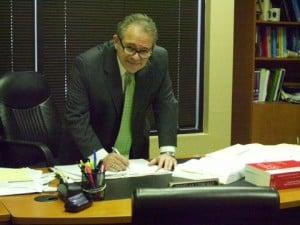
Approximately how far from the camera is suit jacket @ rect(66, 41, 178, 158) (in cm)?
252

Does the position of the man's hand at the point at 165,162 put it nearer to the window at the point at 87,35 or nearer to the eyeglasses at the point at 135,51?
the eyeglasses at the point at 135,51

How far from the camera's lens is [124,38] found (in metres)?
2.34

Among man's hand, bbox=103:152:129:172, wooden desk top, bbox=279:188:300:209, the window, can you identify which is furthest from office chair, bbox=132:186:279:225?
the window

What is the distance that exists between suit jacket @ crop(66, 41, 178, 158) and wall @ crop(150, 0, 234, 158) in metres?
1.49

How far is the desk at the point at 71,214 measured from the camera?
1.65 meters

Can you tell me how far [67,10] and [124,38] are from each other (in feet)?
5.52

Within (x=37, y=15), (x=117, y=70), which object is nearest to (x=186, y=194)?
(x=117, y=70)

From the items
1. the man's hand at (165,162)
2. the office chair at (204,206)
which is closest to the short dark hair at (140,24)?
the man's hand at (165,162)

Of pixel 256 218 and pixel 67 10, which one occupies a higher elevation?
pixel 67 10

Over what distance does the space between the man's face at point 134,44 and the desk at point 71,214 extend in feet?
2.24

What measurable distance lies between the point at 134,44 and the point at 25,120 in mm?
1161

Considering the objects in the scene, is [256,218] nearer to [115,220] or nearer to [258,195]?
[258,195]

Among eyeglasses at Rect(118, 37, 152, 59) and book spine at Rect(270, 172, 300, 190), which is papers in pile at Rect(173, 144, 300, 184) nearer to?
book spine at Rect(270, 172, 300, 190)

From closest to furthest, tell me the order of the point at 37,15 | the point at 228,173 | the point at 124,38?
the point at 228,173 → the point at 124,38 → the point at 37,15
